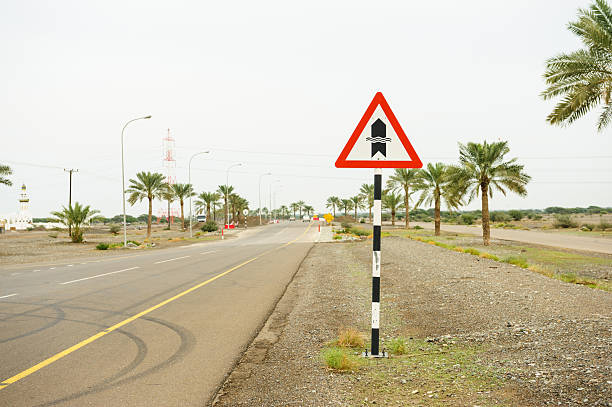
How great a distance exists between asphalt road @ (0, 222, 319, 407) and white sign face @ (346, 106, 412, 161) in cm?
297

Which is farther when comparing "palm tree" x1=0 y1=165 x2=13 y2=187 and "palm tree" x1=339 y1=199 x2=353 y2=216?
"palm tree" x1=339 y1=199 x2=353 y2=216

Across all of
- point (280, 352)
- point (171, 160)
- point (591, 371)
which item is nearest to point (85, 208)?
point (280, 352)

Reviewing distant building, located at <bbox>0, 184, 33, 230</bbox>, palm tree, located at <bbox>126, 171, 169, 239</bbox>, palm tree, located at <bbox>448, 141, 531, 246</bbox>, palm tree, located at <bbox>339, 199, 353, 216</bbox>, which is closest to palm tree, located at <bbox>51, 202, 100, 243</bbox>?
palm tree, located at <bbox>126, 171, 169, 239</bbox>

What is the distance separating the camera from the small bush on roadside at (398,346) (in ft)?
16.5

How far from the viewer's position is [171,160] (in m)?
81.1

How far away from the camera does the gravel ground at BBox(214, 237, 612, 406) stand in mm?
3619

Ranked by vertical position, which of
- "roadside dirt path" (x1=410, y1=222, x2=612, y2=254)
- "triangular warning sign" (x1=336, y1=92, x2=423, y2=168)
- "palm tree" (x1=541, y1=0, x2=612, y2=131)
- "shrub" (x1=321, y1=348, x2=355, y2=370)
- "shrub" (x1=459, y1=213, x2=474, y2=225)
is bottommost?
"roadside dirt path" (x1=410, y1=222, x2=612, y2=254)

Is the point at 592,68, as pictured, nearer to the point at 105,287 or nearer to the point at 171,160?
the point at 105,287

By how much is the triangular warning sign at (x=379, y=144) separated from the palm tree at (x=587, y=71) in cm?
1395

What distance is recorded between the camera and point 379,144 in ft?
15.8

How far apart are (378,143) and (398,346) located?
8.38ft

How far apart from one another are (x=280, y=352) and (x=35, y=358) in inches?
119

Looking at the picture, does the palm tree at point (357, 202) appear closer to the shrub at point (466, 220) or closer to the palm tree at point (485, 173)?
the shrub at point (466, 220)

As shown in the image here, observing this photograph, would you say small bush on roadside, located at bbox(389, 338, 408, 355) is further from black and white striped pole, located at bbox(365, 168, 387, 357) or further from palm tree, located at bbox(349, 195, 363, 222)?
palm tree, located at bbox(349, 195, 363, 222)
